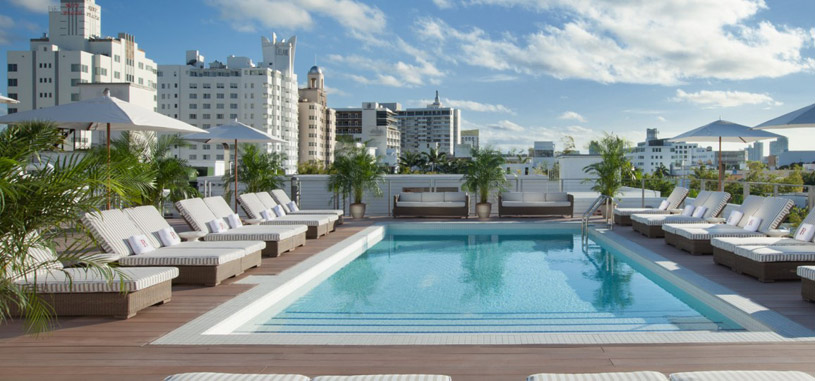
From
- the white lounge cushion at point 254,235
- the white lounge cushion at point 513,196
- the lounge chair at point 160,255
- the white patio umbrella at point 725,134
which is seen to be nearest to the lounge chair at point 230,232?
the white lounge cushion at point 254,235

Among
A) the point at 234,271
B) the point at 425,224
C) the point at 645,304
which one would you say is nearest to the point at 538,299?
the point at 645,304

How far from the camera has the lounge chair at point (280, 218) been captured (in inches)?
379

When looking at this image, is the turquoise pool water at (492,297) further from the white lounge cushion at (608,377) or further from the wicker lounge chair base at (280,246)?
the white lounge cushion at (608,377)

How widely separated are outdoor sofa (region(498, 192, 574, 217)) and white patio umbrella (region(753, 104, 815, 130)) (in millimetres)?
5217

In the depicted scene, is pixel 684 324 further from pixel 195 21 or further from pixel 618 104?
pixel 195 21

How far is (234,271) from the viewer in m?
6.30

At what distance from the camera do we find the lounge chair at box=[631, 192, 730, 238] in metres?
9.57

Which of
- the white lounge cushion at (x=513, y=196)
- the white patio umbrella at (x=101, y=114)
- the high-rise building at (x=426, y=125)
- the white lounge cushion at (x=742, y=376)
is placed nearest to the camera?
the white lounge cushion at (x=742, y=376)

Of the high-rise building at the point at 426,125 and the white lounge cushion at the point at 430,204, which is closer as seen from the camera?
the white lounge cushion at the point at 430,204

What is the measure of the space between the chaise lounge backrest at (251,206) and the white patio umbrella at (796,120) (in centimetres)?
757

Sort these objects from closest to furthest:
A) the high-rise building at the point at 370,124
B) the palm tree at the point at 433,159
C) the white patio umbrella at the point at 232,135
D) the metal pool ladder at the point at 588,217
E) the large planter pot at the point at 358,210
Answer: the metal pool ladder at the point at 588,217, the white patio umbrella at the point at 232,135, the large planter pot at the point at 358,210, the palm tree at the point at 433,159, the high-rise building at the point at 370,124

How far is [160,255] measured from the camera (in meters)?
5.91

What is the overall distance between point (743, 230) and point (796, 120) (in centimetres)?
151

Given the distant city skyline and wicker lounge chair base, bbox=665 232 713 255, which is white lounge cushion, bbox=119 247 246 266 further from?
the distant city skyline
